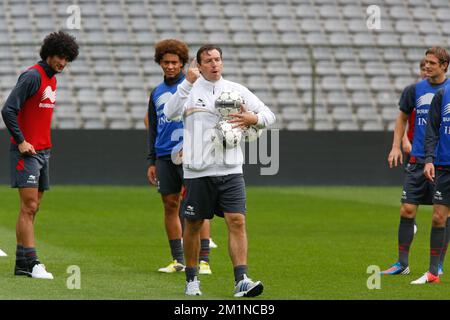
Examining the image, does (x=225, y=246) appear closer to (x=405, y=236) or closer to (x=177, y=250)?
(x=177, y=250)

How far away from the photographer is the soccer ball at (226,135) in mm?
8578

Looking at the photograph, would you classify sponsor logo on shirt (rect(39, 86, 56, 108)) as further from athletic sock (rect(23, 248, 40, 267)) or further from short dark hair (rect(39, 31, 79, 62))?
athletic sock (rect(23, 248, 40, 267))

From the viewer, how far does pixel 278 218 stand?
17.7 meters

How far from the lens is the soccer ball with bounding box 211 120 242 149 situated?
8.58 metres

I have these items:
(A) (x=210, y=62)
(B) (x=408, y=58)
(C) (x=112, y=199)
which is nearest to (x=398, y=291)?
(A) (x=210, y=62)

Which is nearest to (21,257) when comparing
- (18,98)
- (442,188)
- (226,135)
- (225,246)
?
(18,98)

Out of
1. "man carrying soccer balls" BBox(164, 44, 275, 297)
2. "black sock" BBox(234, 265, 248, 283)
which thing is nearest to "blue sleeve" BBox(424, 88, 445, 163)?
"man carrying soccer balls" BBox(164, 44, 275, 297)

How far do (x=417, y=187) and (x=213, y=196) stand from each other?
2.68m

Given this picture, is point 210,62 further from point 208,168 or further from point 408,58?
point 408,58

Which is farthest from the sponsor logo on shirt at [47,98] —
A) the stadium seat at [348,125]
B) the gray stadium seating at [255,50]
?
the stadium seat at [348,125]

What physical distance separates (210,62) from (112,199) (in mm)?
12843

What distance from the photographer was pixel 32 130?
10031 millimetres

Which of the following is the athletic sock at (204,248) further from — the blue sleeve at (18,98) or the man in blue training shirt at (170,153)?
the blue sleeve at (18,98)

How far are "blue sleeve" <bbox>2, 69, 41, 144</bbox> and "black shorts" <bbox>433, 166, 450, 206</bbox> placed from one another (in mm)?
3614
